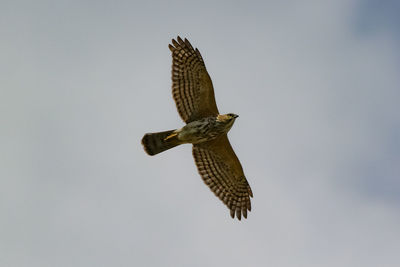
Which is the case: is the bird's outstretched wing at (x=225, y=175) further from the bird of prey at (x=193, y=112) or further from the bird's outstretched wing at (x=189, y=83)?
the bird's outstretched wing at (x=189, y=83)

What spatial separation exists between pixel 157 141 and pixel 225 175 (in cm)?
232

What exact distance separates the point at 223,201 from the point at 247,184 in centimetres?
88

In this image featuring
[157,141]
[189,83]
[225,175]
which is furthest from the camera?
[225,175]

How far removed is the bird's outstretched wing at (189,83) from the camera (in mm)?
18969

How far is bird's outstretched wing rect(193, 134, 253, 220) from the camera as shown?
19969 mm

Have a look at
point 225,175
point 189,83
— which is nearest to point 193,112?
point 189,83

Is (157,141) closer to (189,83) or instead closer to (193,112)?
(193,112)

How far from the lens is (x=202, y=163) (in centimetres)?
2014

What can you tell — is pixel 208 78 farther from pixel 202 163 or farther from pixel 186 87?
pixel 202 163

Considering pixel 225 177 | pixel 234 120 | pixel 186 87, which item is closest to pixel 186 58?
pixel 186 87

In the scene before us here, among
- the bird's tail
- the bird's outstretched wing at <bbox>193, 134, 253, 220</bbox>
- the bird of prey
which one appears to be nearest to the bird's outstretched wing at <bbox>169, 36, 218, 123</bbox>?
the bird of prey

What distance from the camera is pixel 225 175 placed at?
2027cm

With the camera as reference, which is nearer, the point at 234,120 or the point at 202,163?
the point at 234,120

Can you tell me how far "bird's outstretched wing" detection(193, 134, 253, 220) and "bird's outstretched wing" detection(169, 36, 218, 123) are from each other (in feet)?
3.88
